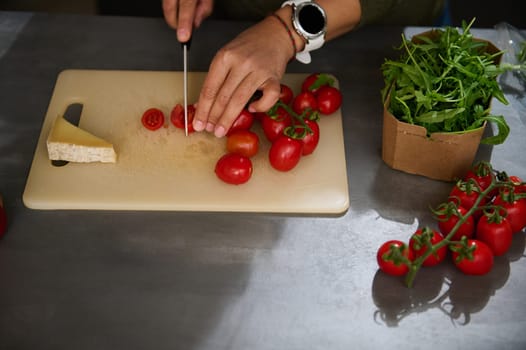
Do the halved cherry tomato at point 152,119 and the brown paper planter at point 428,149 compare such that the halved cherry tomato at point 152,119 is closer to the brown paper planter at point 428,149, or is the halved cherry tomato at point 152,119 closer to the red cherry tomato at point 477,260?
the brown paper planter at point 428,149

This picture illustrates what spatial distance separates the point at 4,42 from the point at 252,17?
0.75m

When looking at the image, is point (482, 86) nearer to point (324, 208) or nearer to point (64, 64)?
point (324, 208)

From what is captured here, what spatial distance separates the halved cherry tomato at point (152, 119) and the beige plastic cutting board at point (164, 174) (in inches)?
0.7

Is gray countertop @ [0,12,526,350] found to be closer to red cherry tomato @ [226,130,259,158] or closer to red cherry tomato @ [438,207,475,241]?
red cherry tomato @ [438,207,475,241]

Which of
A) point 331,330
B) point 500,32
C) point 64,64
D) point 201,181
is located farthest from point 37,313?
point 500,32

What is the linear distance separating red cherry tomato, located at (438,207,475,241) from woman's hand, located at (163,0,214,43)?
2.62 feet

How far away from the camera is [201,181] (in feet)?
4.64

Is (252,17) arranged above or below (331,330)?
above

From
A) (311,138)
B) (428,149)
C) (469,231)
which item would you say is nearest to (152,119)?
(311,138)

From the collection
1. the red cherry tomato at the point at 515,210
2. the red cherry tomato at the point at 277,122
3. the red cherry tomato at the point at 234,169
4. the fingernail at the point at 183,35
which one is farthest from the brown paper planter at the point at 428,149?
the fingernail at the point at 183,35

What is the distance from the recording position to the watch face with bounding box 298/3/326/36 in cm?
157

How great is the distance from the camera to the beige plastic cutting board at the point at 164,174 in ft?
4.51

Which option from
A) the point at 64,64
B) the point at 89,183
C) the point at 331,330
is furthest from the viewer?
the point at 64,64

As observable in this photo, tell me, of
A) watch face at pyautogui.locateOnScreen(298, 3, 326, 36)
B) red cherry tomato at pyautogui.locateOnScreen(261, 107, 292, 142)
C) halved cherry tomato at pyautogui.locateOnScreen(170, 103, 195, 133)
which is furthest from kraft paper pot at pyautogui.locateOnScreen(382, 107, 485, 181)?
halved cherry tomato at pyautogui.locateOnScreen(170, 103, 195, 133)
